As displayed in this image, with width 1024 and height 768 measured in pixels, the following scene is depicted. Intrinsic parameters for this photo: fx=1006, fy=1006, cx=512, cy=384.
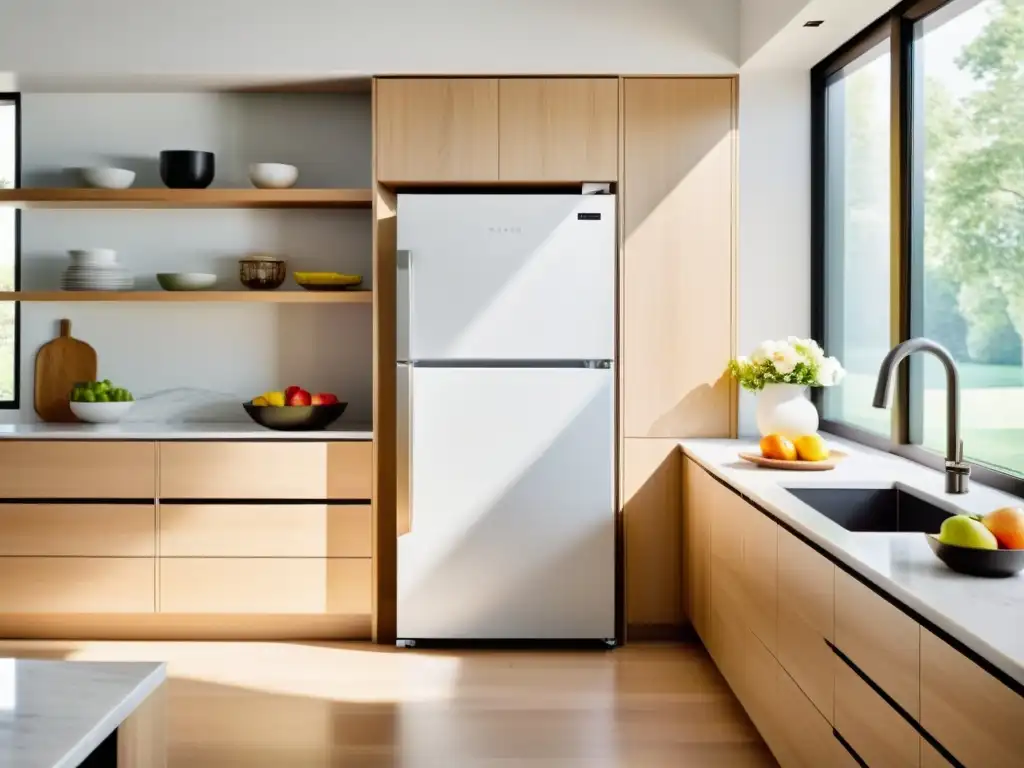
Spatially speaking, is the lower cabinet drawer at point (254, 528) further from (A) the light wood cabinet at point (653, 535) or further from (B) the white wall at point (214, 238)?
(A) the light wood cabinet at point (653, 535)

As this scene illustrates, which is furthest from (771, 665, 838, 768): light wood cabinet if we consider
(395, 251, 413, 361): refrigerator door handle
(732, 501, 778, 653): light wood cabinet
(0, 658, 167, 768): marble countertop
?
(395, 251, 413, 361): refrigerator door handle

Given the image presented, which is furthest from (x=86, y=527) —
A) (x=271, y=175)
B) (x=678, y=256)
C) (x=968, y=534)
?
(x=968, y=534)

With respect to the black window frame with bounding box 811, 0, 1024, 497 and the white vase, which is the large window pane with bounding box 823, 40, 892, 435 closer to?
the black window frame with bounding box 811, 0, 1024, 497

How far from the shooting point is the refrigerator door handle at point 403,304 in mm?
3598

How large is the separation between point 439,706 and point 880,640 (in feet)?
5.60

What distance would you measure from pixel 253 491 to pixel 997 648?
292 centimetres

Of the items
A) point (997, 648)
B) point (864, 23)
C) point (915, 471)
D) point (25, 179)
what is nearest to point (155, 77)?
point (25, 179)

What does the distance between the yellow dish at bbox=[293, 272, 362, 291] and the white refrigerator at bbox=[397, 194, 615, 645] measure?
1.31ft

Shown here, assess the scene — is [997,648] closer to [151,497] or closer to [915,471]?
[915,471]

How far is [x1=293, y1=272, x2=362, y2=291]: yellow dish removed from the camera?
3.90 meters

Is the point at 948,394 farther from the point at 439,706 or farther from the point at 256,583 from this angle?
the point at 256,583

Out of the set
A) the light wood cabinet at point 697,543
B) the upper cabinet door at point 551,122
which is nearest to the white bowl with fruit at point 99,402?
the upper cabinet door at point 551,122

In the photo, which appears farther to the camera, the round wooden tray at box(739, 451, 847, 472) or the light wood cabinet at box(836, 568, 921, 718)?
the round wooden tray at box(739, 451, 847, 472)

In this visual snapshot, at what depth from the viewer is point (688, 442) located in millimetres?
3736
